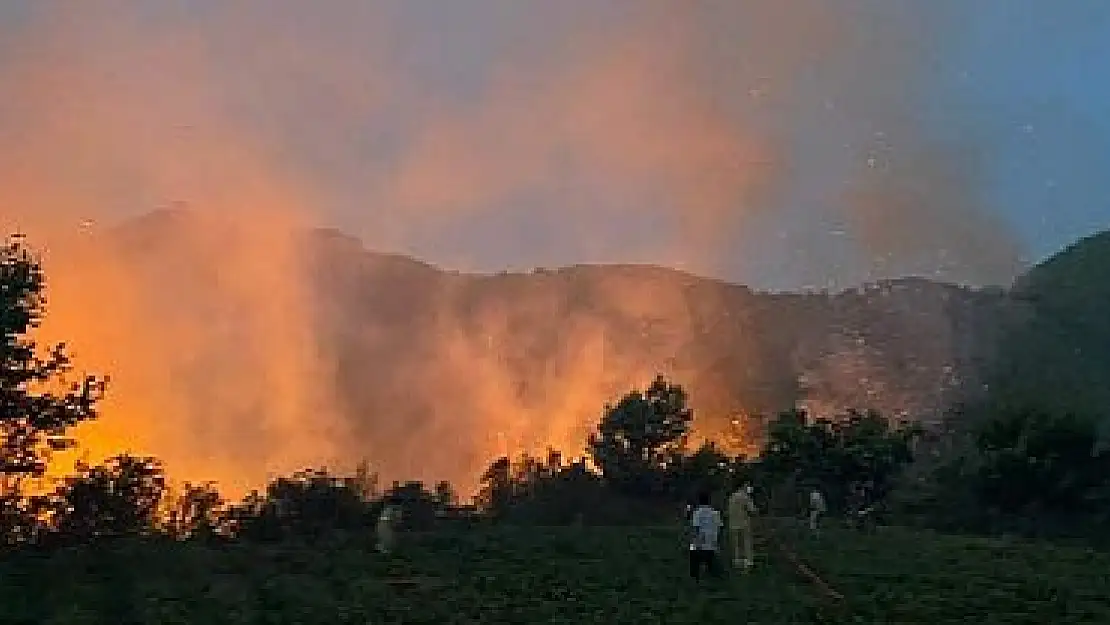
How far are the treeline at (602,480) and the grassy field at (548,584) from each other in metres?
6.98

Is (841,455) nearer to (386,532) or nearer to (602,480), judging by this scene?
(602,480)

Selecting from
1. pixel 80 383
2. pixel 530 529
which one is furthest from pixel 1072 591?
pixel 80 383

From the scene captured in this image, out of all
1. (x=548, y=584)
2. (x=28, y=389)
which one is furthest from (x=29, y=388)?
(x=548, y=584)

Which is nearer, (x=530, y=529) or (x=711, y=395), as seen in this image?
(x=530, y=529)

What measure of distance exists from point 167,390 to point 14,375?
470 ft

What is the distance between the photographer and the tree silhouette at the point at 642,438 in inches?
3845

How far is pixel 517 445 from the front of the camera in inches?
7510

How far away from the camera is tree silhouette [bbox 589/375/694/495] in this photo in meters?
97.7

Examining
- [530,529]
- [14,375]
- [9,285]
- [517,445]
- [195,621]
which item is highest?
[517,445]

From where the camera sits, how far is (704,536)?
107 ft

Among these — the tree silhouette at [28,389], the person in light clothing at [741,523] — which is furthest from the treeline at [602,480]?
the person in light clothing at [741,523]

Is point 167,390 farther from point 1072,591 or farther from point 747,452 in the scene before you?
point 1072,591

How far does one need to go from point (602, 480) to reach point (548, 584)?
205 ft

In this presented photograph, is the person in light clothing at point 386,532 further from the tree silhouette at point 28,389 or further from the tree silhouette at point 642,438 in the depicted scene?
the tree silhouette at point 642,438
